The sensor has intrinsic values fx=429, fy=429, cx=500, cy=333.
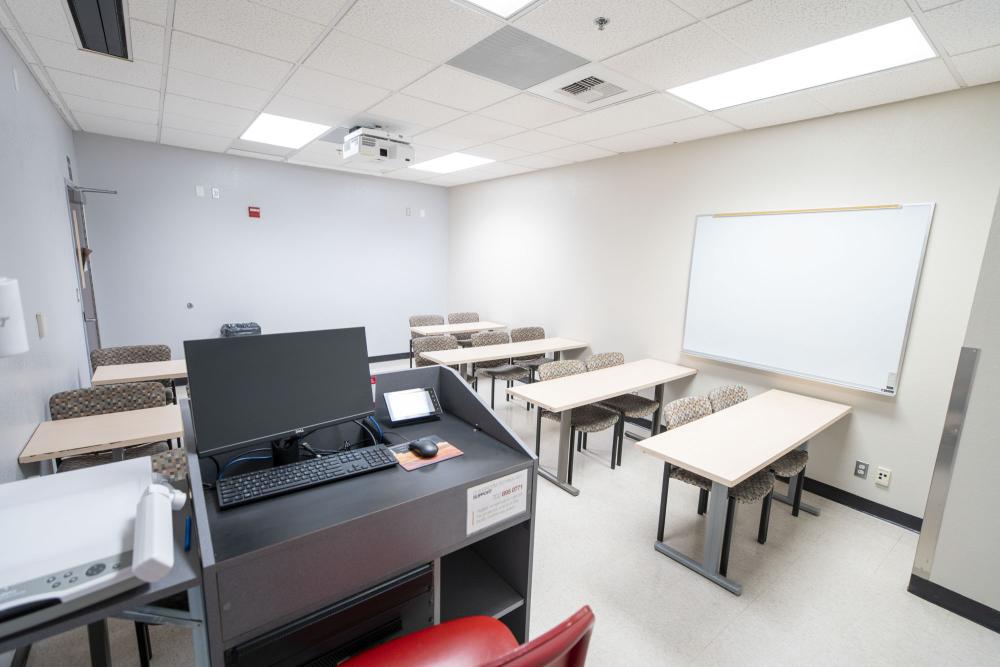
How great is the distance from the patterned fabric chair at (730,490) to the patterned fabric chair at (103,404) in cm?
320

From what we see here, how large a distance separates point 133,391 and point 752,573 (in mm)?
3828

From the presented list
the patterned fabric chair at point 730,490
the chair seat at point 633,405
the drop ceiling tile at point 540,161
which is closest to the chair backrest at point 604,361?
the chair seat at point 633,405

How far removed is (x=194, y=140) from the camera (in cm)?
444

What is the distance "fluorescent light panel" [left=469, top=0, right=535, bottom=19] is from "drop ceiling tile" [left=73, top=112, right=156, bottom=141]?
376 cm

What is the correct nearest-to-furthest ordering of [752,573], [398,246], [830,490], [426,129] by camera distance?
[752,573] → [830,490] → [426,129] → [398,246]

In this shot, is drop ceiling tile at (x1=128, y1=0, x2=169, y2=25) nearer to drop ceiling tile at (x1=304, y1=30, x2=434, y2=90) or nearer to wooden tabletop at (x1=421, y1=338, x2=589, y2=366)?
drop ceiling tile at (x1=304, y1=30, x2=434, y2=90)

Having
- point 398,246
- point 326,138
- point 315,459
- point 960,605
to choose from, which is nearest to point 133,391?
point 315,459

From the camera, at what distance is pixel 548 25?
6.67 ft

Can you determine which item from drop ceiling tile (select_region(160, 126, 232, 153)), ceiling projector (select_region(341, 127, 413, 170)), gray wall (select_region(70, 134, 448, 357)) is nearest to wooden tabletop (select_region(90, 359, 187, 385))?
gray wall (select_region(70, 134, 448, 357))

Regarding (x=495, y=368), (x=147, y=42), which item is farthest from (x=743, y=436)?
(x=147, y=42)

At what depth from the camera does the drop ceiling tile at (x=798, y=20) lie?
5.87 ft

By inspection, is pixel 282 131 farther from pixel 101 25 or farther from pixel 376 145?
pixel 101 25

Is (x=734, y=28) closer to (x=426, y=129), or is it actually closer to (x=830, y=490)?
(x=426, y=129)

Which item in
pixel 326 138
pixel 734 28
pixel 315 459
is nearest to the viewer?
pixel 315 459
